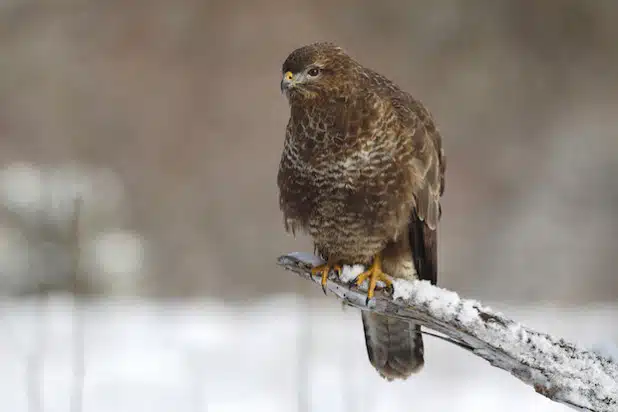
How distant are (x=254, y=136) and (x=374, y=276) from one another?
447 centimetres

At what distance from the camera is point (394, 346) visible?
296 centimetres

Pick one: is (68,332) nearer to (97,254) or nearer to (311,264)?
(97,254)

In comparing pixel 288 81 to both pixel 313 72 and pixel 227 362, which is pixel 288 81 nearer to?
pixel 313 72

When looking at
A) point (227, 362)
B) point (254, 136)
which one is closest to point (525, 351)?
point (227, 362)

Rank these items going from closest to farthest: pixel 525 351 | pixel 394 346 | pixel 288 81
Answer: pixel 525 351, pixel 288 81, pixel 394 346

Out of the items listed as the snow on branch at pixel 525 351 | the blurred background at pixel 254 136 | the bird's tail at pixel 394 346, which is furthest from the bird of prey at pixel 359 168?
the blurred background at pixel 254 136

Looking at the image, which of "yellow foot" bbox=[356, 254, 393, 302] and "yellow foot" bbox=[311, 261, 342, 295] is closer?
"yellow foot" bbox=[356, 254, 393, 302]

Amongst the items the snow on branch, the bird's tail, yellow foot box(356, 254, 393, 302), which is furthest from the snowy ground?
the snow on branch

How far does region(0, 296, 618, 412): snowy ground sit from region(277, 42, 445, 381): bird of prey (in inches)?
17.5

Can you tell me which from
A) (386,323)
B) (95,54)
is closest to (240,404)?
(386,323)

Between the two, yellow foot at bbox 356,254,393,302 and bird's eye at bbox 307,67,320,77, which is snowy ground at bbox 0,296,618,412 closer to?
yellow foot at bbox 356,254,393,302

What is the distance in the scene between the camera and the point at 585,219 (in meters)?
7.45

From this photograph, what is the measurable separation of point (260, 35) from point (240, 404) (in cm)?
383

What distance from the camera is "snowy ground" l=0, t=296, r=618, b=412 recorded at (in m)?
4.05
